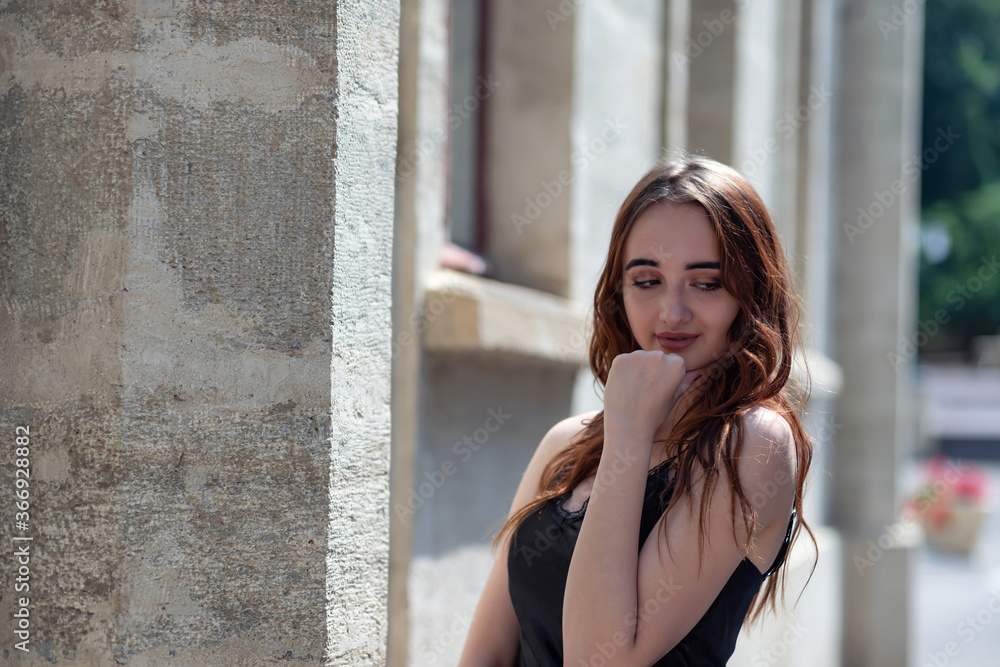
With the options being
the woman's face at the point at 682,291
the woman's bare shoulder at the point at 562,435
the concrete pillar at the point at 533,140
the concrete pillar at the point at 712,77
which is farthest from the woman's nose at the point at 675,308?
the concrete pillar at the point at 712,77

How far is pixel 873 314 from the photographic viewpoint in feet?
28.3

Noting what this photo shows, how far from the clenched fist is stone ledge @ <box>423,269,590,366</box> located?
1.59 metres

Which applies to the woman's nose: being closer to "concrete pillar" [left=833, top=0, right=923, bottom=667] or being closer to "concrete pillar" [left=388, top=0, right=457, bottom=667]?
"concrete pillar" [left=388, top=0, right=457, bottom=667]

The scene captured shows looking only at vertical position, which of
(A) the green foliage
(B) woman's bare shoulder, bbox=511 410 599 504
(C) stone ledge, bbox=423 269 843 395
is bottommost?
(B) woman's bare shoulder, bbox=511 410 599 504

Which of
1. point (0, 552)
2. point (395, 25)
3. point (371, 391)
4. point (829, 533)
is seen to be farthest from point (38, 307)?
point (829, 533)

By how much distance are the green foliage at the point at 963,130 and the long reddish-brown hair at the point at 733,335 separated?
2730 centimetres

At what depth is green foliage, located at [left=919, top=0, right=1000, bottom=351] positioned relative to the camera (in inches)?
1074

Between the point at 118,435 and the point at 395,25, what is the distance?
77 cm

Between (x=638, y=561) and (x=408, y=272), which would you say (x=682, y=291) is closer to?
(x=638, y=561)

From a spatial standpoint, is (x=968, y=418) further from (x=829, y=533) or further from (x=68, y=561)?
(x=68, y=561)

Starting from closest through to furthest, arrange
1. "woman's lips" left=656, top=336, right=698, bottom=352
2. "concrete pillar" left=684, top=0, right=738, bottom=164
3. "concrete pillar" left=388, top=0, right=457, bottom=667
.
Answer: "woman's lips" left=656, top=336, right=698, bottom=352 → "concrete pillar" left=388, top=0, right=457, bottom=667 → "concrete pillar" left=684, top=0, right=738, bottom=164

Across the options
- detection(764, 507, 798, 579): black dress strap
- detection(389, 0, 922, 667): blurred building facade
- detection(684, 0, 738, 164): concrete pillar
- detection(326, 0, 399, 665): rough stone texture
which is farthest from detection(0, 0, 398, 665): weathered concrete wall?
detection(684, 0, 738, 164): concrete pillar

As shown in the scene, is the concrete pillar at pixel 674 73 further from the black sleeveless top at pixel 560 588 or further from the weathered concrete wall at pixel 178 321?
the weathered concrete wall at pixel 178 321

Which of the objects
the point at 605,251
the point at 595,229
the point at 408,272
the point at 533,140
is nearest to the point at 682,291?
the point at 408,272
